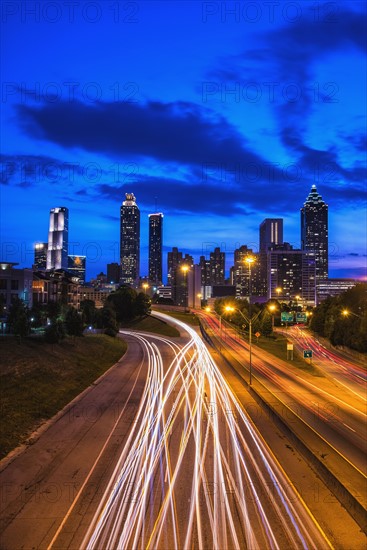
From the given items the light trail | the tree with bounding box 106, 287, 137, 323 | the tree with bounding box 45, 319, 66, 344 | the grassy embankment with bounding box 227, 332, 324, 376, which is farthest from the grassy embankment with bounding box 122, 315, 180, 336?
the light trail

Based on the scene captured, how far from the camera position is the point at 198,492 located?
16141mm

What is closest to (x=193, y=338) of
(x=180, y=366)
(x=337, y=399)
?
(x=180, y=366)

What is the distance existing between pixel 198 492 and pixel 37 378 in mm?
A: 21586

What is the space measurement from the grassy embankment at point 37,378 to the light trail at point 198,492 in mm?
5965

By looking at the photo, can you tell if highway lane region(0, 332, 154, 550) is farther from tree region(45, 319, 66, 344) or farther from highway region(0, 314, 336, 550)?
tree region(45, 319, 66, 344)

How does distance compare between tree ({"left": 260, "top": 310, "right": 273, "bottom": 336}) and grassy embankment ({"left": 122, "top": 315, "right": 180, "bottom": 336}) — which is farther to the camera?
grassy embankment ({"left": 122, "top": 315, "right": 180, "bottom": 336})

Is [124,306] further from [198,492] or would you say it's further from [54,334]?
[198,492]

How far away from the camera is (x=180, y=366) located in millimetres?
50438

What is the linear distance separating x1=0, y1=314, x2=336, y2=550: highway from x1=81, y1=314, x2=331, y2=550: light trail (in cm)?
4

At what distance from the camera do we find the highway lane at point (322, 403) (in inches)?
926

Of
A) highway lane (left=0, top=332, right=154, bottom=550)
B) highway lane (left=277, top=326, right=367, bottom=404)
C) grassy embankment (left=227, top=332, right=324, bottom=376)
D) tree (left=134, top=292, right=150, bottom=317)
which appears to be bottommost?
highway lane (left=277, top=326, right=367, bottom=404)

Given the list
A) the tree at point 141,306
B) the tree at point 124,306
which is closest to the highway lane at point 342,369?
the tree at point 141,306

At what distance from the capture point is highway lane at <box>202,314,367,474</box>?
23516mm

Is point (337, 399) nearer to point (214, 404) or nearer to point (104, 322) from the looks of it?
point (214, 404)
